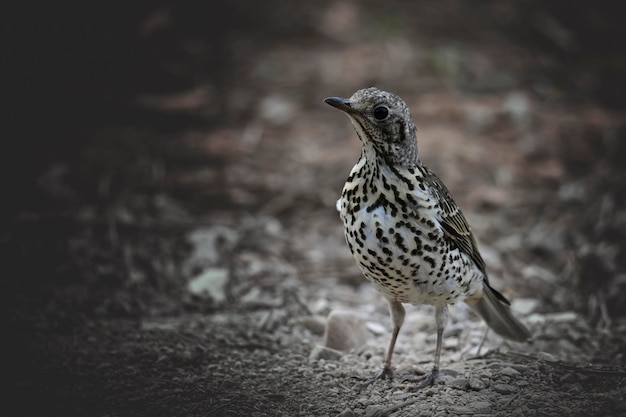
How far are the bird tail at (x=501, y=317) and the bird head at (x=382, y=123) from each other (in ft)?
4.04

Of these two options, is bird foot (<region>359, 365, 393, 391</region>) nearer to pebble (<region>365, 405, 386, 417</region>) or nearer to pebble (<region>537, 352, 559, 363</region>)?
pebble (<region>365, 405, 386, 417</region>)

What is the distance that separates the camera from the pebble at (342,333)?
507 centimetres

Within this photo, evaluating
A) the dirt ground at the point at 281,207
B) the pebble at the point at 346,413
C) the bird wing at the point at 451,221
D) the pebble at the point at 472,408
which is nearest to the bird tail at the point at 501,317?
the dirt ground at the point at 281,207

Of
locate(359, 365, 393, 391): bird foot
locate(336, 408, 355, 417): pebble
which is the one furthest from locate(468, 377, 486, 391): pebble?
locate(336, 408, 355, 417): pebble

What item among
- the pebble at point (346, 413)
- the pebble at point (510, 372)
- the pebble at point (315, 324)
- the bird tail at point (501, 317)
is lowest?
the pebble at point (346, 413)

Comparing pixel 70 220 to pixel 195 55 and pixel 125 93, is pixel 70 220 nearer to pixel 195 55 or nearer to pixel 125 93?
pixel 125 93

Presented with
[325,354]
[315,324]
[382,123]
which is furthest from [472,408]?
[315,324]

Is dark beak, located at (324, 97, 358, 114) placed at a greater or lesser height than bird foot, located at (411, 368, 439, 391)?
greater

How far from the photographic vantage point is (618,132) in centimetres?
847

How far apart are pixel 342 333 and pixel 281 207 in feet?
8.56

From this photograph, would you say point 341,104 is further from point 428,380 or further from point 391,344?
point 428,380

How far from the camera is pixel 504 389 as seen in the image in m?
4.11

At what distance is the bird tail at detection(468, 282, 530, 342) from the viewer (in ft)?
16.1

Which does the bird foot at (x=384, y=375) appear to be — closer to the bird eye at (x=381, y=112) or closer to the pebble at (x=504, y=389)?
the pebble at (x=504, y=389)
